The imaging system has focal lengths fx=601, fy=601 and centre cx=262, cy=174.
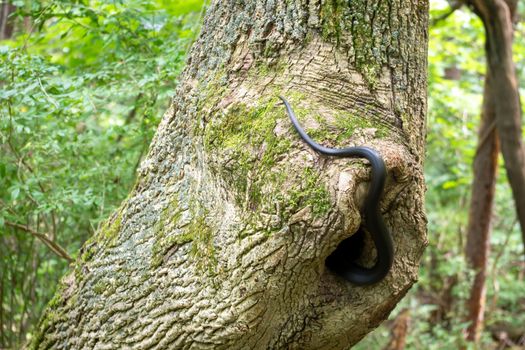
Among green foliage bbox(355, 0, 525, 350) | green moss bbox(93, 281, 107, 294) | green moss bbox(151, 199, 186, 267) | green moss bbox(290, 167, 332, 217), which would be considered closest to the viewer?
green moss bbox(290, 167, 332, 217)

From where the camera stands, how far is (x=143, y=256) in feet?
7.43

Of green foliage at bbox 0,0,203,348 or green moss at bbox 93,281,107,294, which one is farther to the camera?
green foliage at bbox 0,0,203,348

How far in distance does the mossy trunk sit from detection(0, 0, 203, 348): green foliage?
2.86 feet

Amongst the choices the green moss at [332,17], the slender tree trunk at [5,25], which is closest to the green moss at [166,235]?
the green moss at [332,17]

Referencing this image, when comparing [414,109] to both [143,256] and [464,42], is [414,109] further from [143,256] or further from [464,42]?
[464,42]

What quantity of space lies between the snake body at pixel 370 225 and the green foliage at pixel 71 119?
1431 millimetres

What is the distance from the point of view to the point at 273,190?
6.10 feet

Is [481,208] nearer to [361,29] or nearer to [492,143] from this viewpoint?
[492,143]

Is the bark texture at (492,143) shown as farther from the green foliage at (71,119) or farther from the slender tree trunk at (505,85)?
the green foliage at (71,119)

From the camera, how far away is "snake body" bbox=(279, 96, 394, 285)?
5.90 feet

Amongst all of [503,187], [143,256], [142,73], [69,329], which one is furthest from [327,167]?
[503,187]

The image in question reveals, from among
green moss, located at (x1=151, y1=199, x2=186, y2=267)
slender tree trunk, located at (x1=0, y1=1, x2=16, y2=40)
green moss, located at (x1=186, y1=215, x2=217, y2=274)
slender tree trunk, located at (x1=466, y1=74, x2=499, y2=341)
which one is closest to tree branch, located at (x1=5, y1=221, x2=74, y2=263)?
green moss, located at (x1=151, y1=199, x2=186, y2=267)

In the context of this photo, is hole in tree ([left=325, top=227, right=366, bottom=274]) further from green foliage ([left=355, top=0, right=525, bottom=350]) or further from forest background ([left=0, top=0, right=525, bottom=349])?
green foliage ([left=355, top=0, right=525, bottom=350])

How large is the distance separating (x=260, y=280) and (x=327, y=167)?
42 cm
